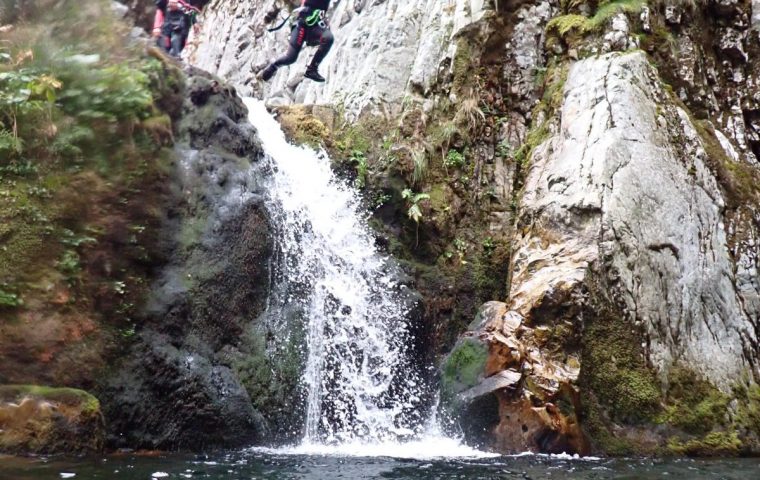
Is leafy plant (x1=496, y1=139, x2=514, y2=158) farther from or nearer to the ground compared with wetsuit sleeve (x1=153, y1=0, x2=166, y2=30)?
nearer to the ground

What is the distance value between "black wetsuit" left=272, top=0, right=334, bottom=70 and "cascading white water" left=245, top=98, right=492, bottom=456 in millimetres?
A: 2563

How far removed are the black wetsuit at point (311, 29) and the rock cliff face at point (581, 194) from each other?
3.70 feet

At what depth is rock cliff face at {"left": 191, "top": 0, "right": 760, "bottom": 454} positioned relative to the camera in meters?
8.06

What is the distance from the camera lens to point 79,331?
7238 millimetres

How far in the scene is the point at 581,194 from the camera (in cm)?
926

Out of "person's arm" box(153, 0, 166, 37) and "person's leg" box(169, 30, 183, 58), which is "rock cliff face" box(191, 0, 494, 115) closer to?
"person's leg" box(169, 30, 183, 58)

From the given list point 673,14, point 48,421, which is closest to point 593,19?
point 673,14

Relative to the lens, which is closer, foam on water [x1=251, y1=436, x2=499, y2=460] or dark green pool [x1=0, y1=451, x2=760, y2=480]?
dark green pool [x1=0, y1=451, x2=760, y2=480]

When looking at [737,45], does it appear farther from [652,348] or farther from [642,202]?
[652,348]

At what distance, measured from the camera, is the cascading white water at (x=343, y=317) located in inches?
345

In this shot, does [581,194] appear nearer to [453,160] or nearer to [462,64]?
[453,160]

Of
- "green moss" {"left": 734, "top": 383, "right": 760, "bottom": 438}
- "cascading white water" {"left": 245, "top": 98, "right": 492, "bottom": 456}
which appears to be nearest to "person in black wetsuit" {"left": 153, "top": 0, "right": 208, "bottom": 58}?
"cascading white water" {"left": 245, "top": 98, "right": 492, "bottom": 456}

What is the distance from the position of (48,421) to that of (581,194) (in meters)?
7.31

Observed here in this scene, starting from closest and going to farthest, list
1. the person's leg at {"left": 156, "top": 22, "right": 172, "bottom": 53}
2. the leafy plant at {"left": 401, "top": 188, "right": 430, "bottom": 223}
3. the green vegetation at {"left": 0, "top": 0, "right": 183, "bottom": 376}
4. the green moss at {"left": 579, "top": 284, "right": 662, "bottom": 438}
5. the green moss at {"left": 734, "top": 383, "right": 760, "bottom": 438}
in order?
the green vegetation at {"left": 0, "top": 0, "right": 183, "bottom": 376} → the green moss at {"left": 579, "top": 284, "right": 662, "bottom": 438} → the green moss at {"left": 734, "top": 383, "right": 760, "bottom": 438} → the leafy plant at {"left": 401, "top": 188, "right": 430, "bottom": 223} → the person's leg at {"left": 156, "top": 22, "right": 172, "bottom": 53}
